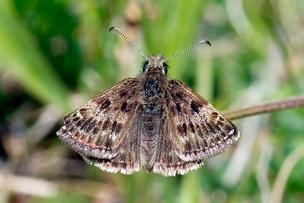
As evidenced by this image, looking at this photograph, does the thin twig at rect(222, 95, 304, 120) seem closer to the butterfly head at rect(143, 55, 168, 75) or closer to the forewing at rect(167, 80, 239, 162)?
the forewing at rect(167, 80, 239, 162)

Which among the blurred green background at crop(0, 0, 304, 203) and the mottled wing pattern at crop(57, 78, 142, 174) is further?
the blurred green background at crop(0, 0, 304, 203)

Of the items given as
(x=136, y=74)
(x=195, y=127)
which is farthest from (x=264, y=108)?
(x=136, y=74)

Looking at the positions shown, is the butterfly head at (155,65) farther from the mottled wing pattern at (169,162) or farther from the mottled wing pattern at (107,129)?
the mottled wing pattern at (169,162)

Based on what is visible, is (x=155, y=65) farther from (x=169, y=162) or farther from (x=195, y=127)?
(x=169, y=162)

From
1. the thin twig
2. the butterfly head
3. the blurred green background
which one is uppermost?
the blurred green background

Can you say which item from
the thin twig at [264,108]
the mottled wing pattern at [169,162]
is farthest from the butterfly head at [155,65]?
the thin twig at [264,108]

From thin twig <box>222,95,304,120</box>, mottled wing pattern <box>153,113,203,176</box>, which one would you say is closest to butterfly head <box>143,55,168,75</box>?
mottled wing pattern <box>153,113,203,176</box>

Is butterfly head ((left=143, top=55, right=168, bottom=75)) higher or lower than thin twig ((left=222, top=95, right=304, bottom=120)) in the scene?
higher
